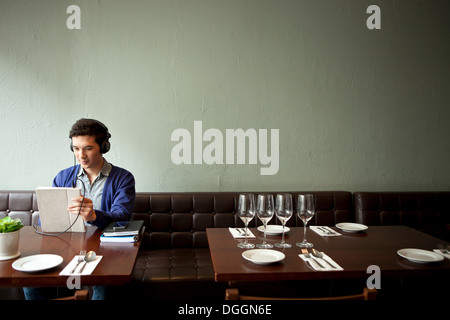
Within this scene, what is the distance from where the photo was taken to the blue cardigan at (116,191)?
1.97 meters

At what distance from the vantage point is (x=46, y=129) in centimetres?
272

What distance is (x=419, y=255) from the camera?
5.05 feet

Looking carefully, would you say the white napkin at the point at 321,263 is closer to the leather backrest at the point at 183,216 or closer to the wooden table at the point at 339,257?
the wooden table at the point at 339,257

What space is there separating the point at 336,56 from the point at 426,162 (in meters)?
1.28

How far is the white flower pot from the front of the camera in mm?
1366

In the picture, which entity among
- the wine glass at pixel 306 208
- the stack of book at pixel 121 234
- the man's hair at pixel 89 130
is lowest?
the stack of book at pixel 121 234

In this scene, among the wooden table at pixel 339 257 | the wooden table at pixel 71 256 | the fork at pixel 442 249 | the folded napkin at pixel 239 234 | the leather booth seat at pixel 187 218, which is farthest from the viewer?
the leather booth seat at pixel 187 218

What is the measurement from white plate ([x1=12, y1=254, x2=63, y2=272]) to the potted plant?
0.27 ft

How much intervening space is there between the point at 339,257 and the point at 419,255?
371 millimetres

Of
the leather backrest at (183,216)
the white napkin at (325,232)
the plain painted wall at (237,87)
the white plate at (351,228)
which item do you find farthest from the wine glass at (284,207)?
the plain painted wall at (237,87)

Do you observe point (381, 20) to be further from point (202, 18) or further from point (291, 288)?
point (291, 288)

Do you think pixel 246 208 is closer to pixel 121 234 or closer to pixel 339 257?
pixel 339 257
